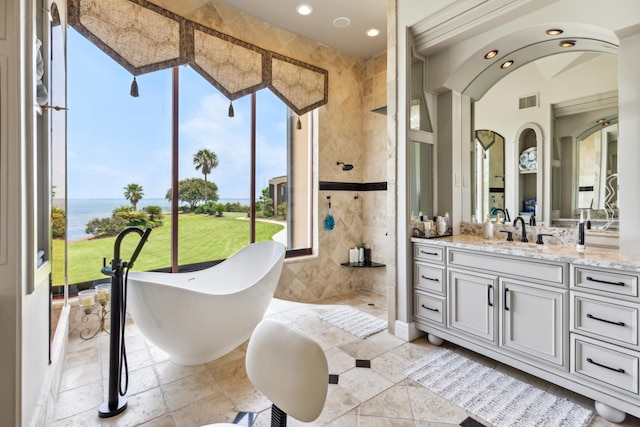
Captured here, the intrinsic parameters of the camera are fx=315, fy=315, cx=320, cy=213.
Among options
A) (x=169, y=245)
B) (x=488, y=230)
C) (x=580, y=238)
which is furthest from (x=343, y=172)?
(x=580, y=238)

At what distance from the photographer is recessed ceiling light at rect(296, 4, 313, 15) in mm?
3283

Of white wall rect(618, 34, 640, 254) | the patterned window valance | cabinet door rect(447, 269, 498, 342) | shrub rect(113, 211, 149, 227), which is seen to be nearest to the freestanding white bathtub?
shrub rect(113, 211, 149, 227)

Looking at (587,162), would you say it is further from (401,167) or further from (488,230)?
(401,167)

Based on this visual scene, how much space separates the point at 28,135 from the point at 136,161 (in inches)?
66.9

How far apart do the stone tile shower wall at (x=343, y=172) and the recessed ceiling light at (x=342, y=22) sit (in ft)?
1.64

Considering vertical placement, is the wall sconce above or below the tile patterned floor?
above

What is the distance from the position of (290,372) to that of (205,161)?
2.95 m

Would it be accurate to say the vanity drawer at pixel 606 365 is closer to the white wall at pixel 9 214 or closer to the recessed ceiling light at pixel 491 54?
the recessed ceiling light at pixel 491 54

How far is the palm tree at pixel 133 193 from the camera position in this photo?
2.96 metres

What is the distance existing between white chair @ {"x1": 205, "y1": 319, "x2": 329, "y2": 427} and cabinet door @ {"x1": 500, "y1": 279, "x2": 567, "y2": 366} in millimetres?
1799

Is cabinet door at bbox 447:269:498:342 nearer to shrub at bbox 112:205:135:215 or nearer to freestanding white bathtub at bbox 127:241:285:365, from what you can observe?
freestanding white bathtub at bbox 127:241:285:365

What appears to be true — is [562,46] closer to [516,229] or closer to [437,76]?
[437,76]

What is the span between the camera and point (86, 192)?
2.77m

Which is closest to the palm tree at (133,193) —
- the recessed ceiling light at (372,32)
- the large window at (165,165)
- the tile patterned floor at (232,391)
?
the large window at (165,165)
